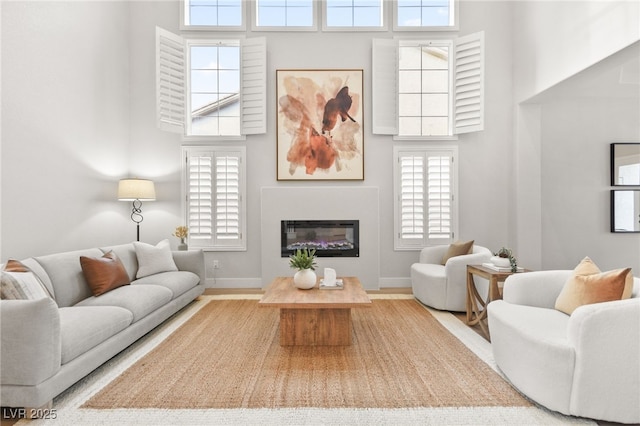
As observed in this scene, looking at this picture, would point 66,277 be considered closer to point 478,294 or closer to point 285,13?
point 478,294

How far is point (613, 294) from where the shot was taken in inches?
88.0

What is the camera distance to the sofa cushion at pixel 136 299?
10.0 feet

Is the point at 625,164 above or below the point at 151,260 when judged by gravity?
above

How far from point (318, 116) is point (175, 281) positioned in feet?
10.3

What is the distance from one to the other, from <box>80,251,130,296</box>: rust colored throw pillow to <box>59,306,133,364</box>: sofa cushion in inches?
19.8

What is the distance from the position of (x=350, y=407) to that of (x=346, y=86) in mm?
4596

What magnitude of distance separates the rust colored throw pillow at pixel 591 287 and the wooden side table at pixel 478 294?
2.31ft

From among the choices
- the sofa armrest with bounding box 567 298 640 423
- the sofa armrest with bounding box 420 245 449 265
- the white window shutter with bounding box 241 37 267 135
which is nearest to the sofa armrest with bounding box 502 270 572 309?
the sofa armrest with bounding box 567 298 640 423

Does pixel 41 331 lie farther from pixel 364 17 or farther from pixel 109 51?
pixel 364 17

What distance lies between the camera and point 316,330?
3.11m

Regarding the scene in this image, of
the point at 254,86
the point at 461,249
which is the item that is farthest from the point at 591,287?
the point at 254,86

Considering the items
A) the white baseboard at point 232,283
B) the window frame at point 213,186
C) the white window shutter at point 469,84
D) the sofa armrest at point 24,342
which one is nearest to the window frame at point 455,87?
the white window shutter at point 469,84

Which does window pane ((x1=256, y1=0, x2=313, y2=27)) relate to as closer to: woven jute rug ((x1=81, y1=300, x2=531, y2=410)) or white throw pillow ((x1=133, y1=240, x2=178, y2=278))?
white throw pillow ((x1=133, y1=240, x2=178, y2=278))

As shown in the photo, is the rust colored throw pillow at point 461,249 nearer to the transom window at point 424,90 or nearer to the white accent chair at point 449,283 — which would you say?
the white accent chair at point 449,283
